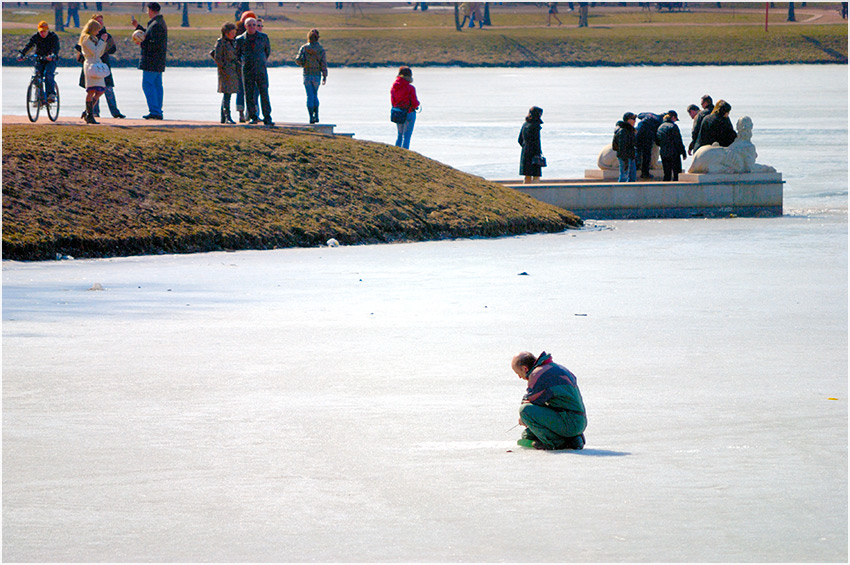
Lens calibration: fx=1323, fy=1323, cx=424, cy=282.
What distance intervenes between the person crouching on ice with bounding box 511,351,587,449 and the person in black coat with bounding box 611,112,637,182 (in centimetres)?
1451

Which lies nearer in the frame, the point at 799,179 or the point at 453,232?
the point at 453,232

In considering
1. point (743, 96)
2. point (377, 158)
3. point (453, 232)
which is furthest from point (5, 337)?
point (743, 96)

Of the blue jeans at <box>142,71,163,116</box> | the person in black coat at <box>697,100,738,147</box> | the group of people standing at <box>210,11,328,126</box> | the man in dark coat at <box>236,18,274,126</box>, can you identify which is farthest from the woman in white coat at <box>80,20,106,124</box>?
the person in black coat at <box>697,100,738,147</box>

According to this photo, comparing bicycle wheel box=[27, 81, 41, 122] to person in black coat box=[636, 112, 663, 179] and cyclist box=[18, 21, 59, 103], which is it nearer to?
cyclist box=[18, 21, 59, 103]

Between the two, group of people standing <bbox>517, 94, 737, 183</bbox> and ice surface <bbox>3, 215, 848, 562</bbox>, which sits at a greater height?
group of people standing <bbox>517, 94, 737, 183</bbox>

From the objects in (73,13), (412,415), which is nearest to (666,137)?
(412,415)

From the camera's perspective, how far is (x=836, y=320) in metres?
11.8

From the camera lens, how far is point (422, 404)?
28.1 ft

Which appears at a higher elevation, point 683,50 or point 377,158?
point 683,50

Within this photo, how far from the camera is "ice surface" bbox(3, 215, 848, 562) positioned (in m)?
5.96

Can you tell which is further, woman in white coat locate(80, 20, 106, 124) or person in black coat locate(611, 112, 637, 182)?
person in black coat locate(611, 112, 637, 182)

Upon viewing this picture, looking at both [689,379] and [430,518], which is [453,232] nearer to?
[689,379]

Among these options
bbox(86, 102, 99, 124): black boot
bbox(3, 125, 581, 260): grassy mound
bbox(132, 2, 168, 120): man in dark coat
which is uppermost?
bbox(132, 2, 168, 120): man in dark coat

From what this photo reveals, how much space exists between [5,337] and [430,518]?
18.0 feet
